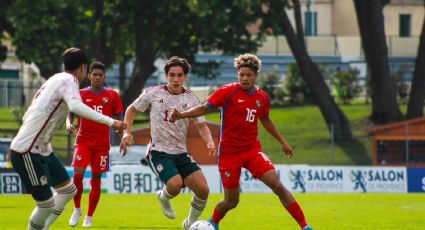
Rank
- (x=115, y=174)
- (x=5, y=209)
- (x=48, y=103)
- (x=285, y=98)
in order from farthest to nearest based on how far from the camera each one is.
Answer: (x=285, y=98)
(x=115, y=174)
(x=5, y=209)
(x=48, y=103)

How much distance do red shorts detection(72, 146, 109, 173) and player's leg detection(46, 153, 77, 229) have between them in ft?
13.6

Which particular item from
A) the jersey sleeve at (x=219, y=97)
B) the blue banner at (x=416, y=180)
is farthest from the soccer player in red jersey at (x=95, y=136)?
the blue banner at (x=416, y=180)

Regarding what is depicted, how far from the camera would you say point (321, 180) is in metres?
31.3

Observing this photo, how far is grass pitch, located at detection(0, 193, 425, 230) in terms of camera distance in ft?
55.7

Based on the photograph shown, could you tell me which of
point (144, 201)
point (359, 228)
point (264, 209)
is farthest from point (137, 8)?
point (359, 228)

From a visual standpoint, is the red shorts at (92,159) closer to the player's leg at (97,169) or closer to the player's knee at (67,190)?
the player's leg at (97,169)

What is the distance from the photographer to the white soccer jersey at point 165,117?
14.4 m

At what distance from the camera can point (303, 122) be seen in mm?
47969

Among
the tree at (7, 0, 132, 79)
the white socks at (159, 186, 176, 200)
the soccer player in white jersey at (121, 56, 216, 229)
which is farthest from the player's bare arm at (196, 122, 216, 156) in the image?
the tree at (7, 0, 132, 79)

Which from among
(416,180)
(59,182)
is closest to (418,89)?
(416,180)

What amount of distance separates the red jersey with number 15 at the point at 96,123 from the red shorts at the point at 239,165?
3.58m

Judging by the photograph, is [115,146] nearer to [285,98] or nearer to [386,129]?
[386,129]

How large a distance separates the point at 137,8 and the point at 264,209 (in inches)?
813

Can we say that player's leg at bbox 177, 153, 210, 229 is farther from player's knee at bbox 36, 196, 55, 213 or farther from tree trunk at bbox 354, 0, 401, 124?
tree trunk at bbox 354, 0, 401, 124
